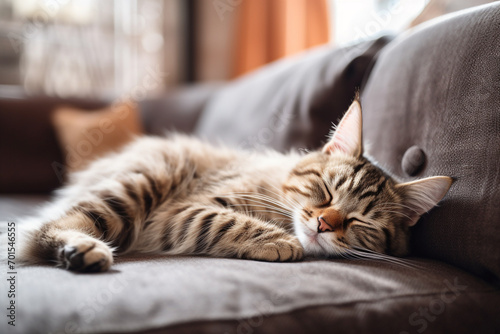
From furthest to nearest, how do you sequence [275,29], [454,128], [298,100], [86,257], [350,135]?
[275,29] → [298,100] → [350,135] → [454,128] → [86,257]

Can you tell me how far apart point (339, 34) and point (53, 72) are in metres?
2.81

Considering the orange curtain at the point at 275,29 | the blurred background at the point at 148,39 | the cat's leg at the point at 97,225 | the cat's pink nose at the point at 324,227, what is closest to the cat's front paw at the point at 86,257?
the cat's leg at the point at 97,225

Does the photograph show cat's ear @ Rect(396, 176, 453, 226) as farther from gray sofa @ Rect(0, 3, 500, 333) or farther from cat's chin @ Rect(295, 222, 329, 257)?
cat's chin @ Rect(295, 222, 329, 257)

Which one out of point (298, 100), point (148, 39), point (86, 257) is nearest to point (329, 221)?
point (86, 257)

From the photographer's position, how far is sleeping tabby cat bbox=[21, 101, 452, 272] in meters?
1.16

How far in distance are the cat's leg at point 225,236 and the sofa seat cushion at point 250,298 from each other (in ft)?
0.40

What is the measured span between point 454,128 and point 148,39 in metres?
3.82

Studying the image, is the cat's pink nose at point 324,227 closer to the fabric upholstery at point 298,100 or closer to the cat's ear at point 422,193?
the cat's ear at point 422,193

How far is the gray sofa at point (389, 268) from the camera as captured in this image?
797 millimetres

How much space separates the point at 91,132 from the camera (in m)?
2.59

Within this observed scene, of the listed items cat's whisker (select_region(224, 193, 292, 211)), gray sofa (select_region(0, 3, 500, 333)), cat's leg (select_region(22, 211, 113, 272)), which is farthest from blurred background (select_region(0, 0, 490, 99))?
cat's leg (select_region(22, 211, 113, 272))

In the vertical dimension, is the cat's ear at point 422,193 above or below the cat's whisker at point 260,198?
above

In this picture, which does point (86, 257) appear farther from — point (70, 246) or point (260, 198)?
point (260, 198)

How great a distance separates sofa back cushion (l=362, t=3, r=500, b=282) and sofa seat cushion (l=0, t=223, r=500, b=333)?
116 millimetres
